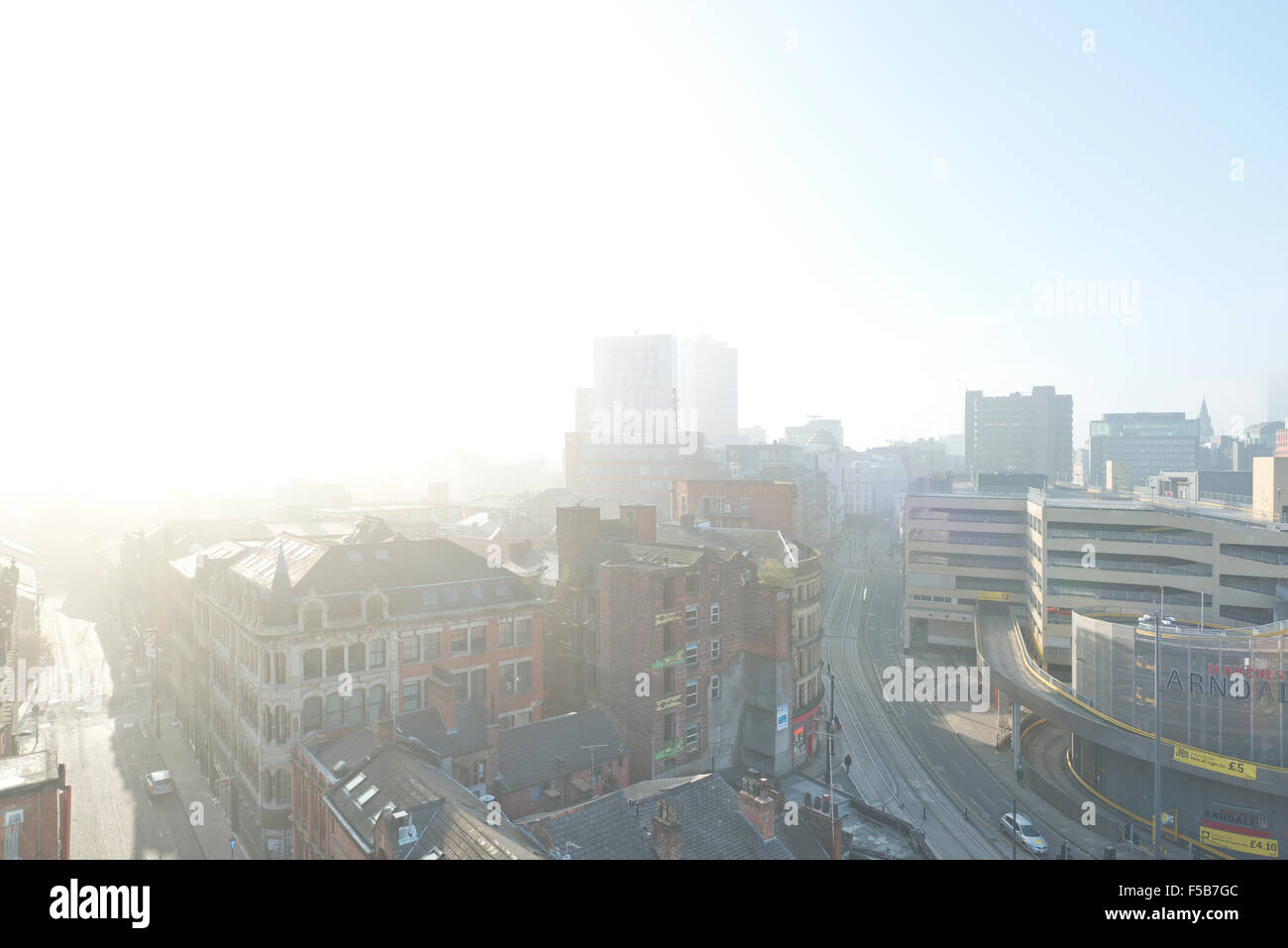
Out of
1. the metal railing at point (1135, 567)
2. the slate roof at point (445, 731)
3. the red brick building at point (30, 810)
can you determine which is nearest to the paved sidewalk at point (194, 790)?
the slate roof at point (445, 731)

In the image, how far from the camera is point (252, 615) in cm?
4659

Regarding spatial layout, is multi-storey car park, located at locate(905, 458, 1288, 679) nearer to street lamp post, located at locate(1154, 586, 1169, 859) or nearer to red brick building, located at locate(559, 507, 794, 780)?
street lamp post, located at locate(1154, 586, 1169, 859)

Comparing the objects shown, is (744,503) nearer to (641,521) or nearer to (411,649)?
(641,521)

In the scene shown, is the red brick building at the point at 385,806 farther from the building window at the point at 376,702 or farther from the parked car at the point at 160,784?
the parked car at the point at 160,784

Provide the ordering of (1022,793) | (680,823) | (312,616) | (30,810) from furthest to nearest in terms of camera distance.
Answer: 1. (1022,793)
2. (312,616)
3. (680,823)
4. (30,810)

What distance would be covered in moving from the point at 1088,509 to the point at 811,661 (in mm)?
40943

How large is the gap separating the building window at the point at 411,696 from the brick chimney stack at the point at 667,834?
23367mm

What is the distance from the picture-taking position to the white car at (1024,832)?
48.5 metres

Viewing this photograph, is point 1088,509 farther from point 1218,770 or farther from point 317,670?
point 317,670

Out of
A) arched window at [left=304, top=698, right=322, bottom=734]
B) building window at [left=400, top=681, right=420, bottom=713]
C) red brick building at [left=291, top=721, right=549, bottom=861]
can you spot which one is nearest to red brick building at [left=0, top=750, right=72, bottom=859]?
red brick building at [left=291, top=721, right=549, bottom=861]

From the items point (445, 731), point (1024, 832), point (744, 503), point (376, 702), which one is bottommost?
point (1024, 832)

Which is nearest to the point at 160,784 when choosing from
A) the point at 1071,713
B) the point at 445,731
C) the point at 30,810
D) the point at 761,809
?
the point at 445,731

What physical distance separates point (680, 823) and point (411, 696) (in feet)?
78.8

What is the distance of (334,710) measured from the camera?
46.1 meters
